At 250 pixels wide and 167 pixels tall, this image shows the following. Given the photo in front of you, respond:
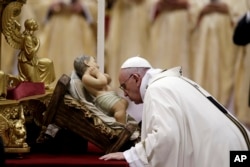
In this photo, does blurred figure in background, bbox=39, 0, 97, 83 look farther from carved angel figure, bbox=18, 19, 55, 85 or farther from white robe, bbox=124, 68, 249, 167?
white robe, bbox=124, 68, 249, 167

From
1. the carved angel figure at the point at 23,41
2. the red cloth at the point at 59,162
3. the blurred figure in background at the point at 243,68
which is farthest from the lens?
the blurred figure in background at the point at 243,68

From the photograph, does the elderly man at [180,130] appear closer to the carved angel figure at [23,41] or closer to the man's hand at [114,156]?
the man's hand at [114,156]

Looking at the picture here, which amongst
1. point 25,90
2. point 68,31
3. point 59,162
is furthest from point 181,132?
point 68,31

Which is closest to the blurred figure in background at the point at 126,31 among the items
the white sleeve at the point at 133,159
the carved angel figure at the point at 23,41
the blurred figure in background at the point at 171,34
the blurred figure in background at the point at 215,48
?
the blurred figure in background at the point at 171,34

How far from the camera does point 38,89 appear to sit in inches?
201

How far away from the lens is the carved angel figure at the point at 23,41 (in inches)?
202

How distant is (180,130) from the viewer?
4738 millimetres

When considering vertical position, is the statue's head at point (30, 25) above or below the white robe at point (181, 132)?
above

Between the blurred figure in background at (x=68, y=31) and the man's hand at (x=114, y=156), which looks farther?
the blurred figure in background at (x=68, y=31)

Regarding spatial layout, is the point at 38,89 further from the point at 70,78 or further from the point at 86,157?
the point at 86,157

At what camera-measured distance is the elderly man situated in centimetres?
467

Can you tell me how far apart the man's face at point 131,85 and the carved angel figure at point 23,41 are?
1.86 ft

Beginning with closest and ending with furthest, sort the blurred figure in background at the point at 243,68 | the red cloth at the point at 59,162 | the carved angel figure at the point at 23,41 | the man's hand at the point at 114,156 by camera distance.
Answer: the red cloth at the point at 59,162 → the man's hand at the point at 114,156 → the carved angel figure at the point at 23,41 → the blurred figure in background at the point at 243,68

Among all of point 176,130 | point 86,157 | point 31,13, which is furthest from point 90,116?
Result: point 31,13
